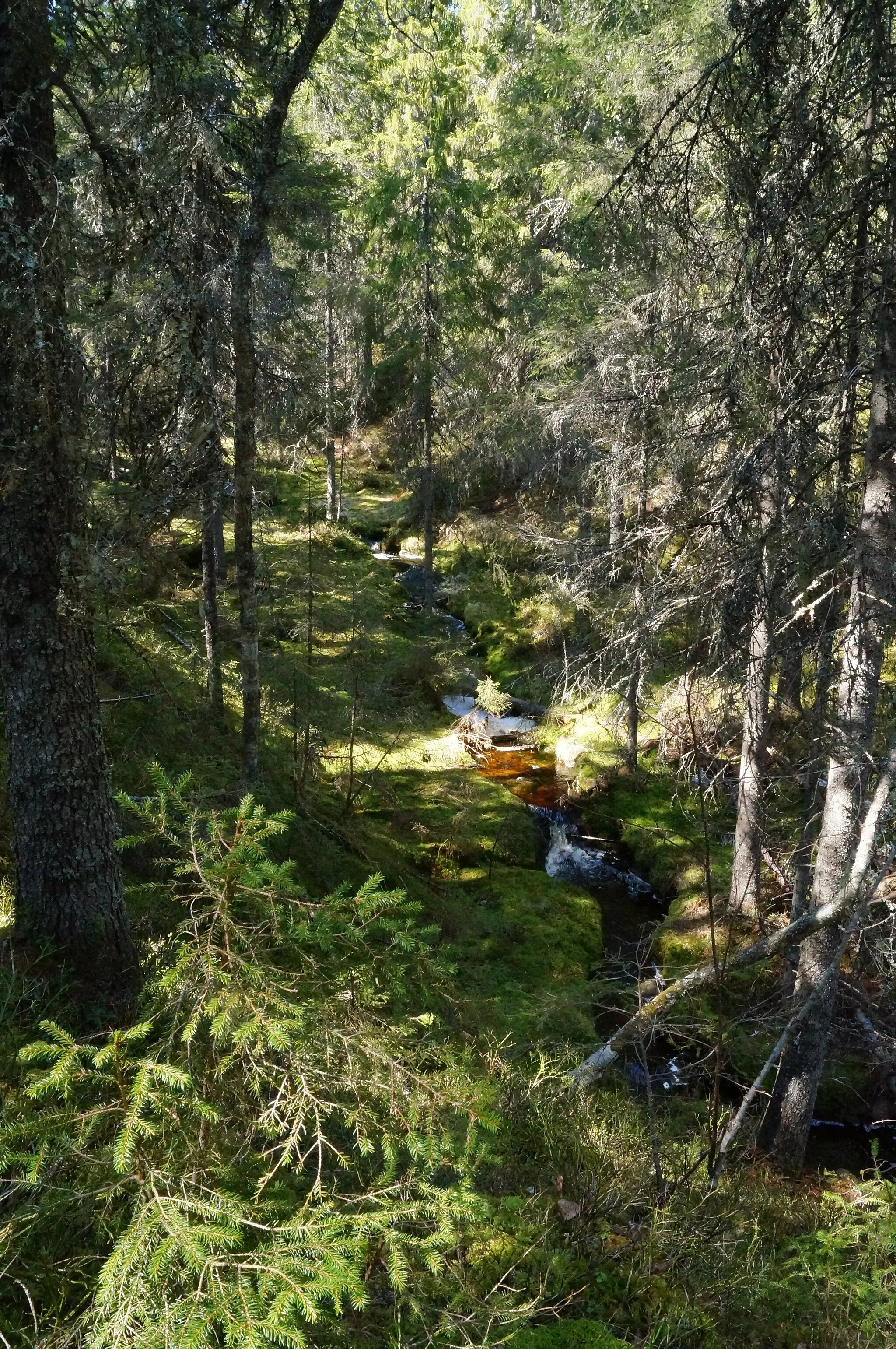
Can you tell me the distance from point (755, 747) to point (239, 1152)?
7.11 meters

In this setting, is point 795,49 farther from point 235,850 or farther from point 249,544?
point 235,850

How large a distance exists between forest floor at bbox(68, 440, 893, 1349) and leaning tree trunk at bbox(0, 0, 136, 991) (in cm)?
41

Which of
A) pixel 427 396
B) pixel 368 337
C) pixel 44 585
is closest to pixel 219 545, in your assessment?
pixel 427 396

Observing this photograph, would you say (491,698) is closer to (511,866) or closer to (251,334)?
(511,866)

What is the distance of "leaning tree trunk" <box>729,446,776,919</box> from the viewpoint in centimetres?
627

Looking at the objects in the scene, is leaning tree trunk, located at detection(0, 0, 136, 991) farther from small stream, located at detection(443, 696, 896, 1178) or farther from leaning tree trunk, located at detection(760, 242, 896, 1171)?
leaning tree trunk, located at detection(760, 242, 896, 1171)

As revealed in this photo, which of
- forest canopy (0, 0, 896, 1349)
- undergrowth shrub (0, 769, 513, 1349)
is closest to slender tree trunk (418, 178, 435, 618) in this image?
forest canopy (0, 0, 896, 1349)

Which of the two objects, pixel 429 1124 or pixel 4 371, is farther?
pixel 4 371

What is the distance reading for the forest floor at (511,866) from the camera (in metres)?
3.33

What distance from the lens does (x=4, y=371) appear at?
375 centimetres

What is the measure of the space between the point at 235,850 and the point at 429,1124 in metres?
1.05

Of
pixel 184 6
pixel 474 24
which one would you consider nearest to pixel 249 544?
pixel 184 6

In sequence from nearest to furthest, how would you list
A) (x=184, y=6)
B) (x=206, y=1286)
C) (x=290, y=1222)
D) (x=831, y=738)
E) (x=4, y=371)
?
(x=206, y=1286) → (x=290, y=1222) → (x=4, y=371) → (x=184, y=6) → (x=831, y=738)

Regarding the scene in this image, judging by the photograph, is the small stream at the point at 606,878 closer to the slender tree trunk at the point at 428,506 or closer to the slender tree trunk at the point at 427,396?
the slender tree trunk at the point at 428,506
